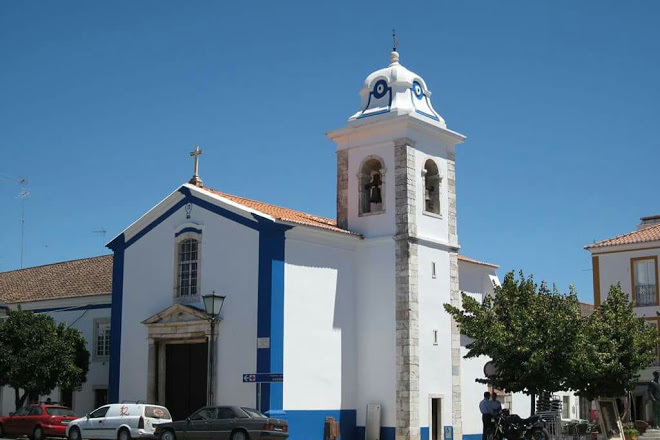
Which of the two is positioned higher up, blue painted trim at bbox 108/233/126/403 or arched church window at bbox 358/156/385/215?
arched church window at bbox 358/156/385/215

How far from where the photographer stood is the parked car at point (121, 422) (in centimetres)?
2488

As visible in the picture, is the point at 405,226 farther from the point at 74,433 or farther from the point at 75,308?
the point at 75,308

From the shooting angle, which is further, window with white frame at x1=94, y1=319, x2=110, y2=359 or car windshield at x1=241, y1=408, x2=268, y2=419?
window with white frame at x1=94, y1=319, x2=110, y2=359

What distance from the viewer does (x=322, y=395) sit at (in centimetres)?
2692

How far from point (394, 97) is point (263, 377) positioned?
1026 centimetres

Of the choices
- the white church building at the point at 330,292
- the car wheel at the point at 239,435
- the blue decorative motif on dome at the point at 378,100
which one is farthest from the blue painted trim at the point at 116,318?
the blue decorative motif on dome at the point at 378,100

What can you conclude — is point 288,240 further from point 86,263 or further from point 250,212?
point 86,263

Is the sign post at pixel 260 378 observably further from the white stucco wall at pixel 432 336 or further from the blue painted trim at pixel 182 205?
the white stucco wall at pixel 432 336

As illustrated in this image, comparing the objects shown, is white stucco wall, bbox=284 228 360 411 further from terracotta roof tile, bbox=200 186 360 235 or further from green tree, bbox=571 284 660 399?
green tree, bbox=571 284 660 399

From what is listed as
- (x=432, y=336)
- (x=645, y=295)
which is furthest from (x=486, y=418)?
(x=645, y=295)

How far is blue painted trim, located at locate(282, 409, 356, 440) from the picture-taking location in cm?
2575

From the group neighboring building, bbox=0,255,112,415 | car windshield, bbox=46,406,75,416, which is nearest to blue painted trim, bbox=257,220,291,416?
car windshield, bbox=46,406,75,416

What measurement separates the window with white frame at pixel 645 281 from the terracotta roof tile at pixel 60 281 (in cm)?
2074

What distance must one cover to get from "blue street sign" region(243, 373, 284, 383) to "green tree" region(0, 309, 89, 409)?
8.80 meters
